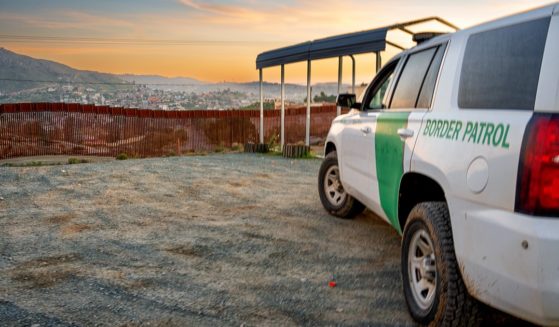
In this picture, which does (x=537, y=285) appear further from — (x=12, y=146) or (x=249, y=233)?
(x=12, y=146)

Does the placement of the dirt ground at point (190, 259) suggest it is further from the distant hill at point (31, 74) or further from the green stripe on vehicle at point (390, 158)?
the distant hill at point (31, 74)

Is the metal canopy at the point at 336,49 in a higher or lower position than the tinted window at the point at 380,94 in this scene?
higher

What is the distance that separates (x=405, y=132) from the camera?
354 centimetres

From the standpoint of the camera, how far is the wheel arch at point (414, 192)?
337cm

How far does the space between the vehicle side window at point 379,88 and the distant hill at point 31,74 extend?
6220cm

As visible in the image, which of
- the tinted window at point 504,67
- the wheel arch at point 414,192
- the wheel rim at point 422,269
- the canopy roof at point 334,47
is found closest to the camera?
the tinted window at point 504,67

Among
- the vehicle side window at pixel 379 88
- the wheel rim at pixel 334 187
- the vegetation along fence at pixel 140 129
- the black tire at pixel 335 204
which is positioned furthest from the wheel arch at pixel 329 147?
the vegetation along fence at pixel 140 129

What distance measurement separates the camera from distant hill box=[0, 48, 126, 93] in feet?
232

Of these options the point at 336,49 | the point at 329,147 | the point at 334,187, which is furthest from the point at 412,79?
the point at 336,49

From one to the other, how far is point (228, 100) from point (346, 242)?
30.3 meters

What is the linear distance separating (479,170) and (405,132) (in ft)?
3.45

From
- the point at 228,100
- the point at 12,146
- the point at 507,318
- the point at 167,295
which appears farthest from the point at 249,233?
the point at 228,100

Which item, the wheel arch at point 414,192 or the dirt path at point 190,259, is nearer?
the wheel arch at point 414,192

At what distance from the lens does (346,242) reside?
206 inches
